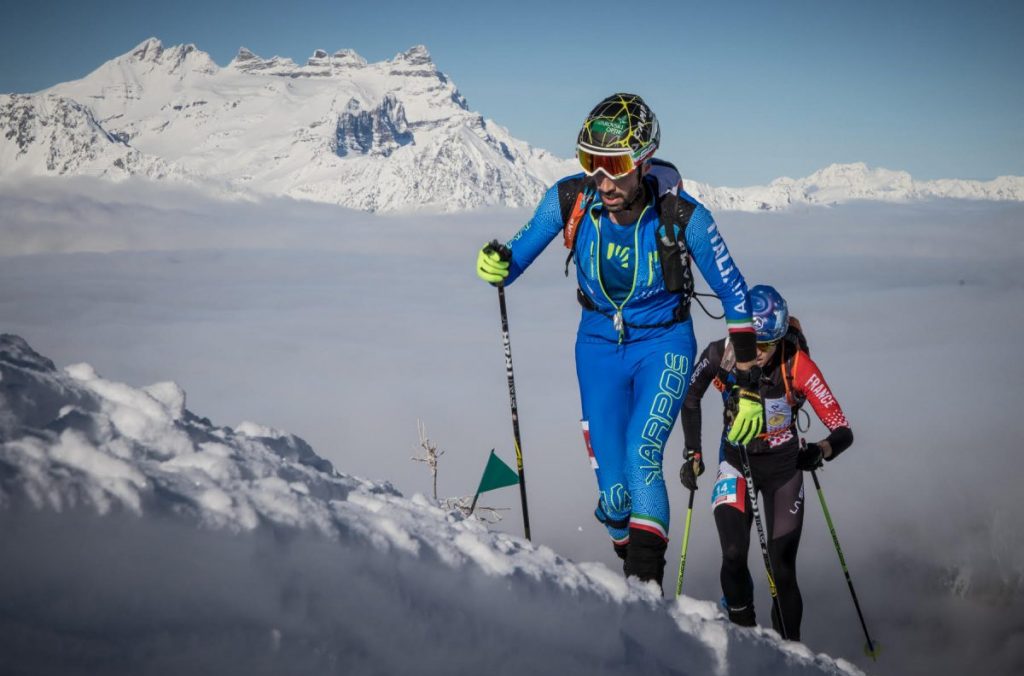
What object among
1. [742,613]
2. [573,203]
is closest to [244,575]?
[573,203]

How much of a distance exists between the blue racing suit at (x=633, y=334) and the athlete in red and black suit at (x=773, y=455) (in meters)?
1.35

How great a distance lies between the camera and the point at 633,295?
690 cm

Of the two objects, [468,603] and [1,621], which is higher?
[1,621]

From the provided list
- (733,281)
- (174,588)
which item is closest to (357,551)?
(174,588)

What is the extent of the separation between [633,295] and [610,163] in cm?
113

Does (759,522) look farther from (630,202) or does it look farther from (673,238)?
(630,202)

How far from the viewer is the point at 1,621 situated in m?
2.75

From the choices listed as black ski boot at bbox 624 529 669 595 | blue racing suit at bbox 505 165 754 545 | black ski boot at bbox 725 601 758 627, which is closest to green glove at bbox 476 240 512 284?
blue racing suit at bbox 505 165 754 545

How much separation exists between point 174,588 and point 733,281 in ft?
15.6

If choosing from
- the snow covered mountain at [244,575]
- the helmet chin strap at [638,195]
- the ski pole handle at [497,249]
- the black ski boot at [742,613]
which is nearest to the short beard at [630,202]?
the helmet chin strap at [638,195]

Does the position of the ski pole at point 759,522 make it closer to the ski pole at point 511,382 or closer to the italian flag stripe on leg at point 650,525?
the italian flag stripe on leg at point 650,525

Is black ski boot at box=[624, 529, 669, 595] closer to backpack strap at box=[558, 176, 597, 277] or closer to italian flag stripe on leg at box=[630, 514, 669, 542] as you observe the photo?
italian flag stripe on leg at box=[630, 514, 669, 542]

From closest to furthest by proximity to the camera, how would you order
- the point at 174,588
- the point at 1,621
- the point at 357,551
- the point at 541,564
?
the point at 1,621, the point at 174,588, the point at 357,551, the point at 541,564

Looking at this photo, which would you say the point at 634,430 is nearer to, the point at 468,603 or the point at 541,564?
the point at 541,564
